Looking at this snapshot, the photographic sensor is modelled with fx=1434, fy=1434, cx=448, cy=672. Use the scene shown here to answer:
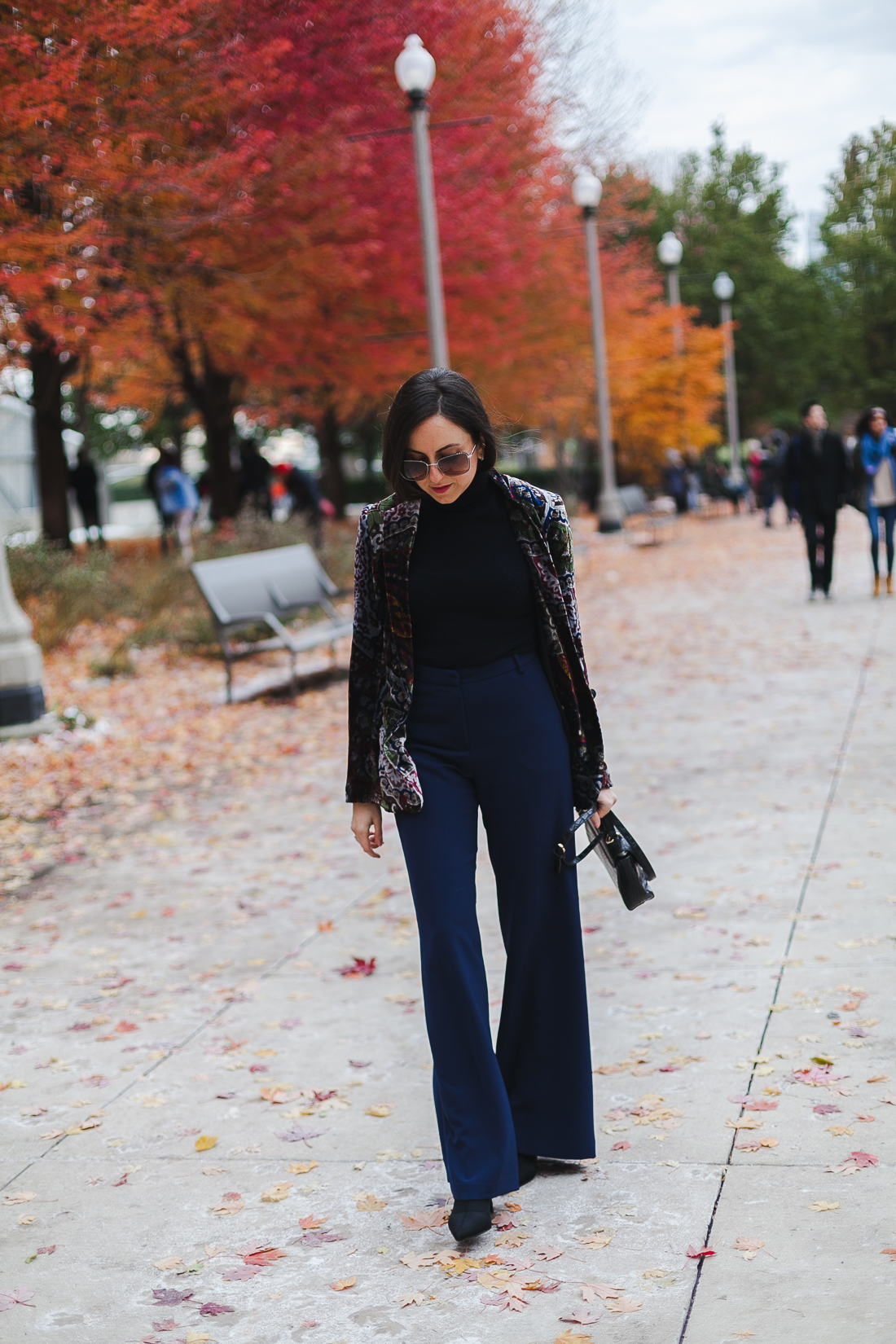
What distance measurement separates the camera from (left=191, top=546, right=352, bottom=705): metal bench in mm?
10875

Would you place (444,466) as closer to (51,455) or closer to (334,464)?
(51,455)

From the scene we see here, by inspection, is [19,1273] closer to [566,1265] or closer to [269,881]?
[566,1265]

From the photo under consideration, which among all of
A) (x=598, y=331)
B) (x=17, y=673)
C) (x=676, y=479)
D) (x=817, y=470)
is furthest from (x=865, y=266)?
(x=17, y=673)

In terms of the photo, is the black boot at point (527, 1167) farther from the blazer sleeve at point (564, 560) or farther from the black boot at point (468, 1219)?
the blazer sleeve at point (564, 560)

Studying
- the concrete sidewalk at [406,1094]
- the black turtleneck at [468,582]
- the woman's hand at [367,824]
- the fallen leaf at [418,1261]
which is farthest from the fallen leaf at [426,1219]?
the black turtleneck at [468,582]

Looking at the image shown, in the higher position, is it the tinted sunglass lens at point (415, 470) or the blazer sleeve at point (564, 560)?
the tinted sunglass lens at point (415, 470)

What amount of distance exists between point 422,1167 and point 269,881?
283 cm

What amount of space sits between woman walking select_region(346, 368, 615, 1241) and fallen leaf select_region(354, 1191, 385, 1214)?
28cm

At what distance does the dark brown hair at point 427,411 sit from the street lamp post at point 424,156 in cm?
850

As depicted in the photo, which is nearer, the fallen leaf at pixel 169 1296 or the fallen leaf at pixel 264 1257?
the fallen leaf at pixel 169 1296

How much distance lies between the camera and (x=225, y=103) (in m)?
10.0

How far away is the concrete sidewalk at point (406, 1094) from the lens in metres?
2.95

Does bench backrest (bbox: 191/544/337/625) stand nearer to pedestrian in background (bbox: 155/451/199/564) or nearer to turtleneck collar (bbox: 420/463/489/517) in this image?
turtleneck collar (bbox: 420/463/489/517)

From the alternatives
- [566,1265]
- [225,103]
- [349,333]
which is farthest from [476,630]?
[349,333]
